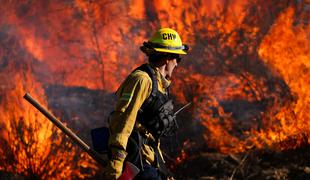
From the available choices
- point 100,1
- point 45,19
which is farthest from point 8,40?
point 100,1

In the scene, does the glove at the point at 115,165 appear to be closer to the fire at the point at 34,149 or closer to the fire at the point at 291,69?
the fire at the point at 291,69

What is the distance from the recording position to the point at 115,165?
356 cm

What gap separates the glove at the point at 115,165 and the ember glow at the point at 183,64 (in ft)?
22.0

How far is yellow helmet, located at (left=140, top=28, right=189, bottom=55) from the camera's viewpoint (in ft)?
13.9

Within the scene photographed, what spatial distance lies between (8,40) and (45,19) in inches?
51.1

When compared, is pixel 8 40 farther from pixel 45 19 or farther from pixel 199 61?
pixel 199 61

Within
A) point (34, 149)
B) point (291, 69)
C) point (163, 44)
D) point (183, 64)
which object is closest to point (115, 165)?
point (163, 44)

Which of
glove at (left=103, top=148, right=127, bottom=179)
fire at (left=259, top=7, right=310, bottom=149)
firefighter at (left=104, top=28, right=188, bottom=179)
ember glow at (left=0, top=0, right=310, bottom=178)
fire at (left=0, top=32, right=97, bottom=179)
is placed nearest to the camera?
glove at (left=103, top=148, right=127, bottom=179)

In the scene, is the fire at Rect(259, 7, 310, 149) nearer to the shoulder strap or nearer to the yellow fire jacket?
the shoulder strap

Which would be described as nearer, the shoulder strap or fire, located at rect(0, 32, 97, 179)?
the shoulder strap

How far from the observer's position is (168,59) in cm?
421

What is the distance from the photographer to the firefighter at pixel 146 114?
3645 millimetres

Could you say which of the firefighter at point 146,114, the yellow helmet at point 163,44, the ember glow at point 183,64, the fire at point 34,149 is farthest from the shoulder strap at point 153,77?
the fire at point 34,149

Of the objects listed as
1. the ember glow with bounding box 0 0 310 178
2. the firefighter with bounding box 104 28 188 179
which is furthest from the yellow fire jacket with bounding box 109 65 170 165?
the ember glow with bounding box 0 0 310 178
